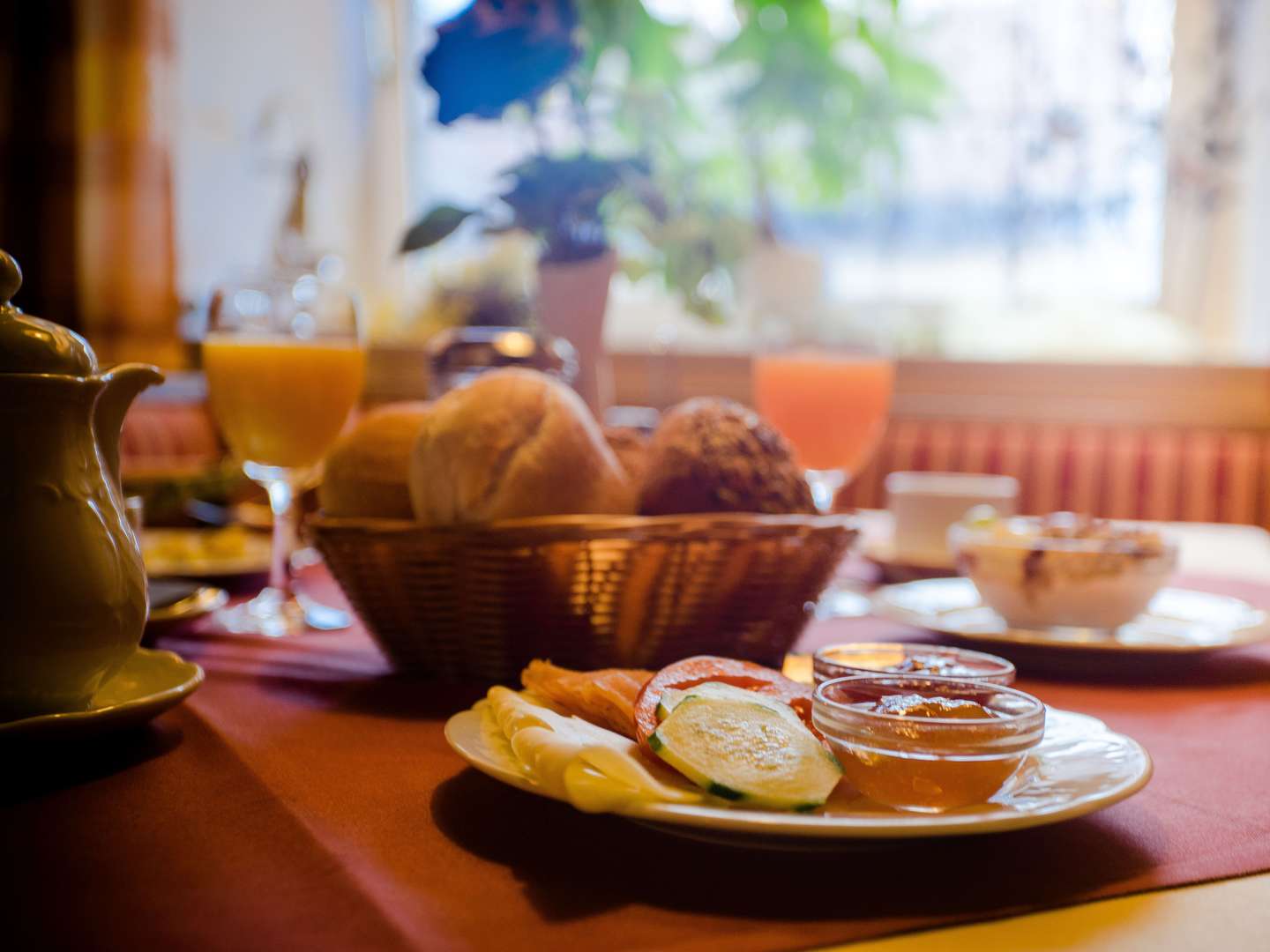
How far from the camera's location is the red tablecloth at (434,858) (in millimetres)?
408

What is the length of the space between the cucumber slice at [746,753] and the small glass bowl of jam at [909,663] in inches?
3.8

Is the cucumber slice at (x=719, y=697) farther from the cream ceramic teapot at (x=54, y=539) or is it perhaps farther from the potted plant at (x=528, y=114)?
the potted plant at (x=528, y=114)

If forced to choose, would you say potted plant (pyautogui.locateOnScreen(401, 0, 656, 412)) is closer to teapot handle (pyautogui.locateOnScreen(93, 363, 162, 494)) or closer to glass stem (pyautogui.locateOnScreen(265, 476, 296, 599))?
glass stem (pyautogui.locateOnScreen(265, 476, 296, 599))

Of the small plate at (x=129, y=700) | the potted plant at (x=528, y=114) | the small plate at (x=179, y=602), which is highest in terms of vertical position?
the potted plant at (x=528, y=114)

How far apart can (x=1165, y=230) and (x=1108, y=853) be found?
299 cm

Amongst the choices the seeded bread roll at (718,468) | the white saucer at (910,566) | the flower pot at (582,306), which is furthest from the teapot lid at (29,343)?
the white saucer at (910,566)

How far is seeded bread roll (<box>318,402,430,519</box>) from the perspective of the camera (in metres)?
0.85

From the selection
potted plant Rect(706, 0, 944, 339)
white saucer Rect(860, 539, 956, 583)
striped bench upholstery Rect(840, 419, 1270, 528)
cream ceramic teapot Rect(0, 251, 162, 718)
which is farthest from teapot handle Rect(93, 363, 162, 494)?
striped bench upholstery Rect(840, 419, 1270, 528)

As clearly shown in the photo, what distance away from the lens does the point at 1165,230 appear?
3.12 meters

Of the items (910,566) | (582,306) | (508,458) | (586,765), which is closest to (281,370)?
(582,306)

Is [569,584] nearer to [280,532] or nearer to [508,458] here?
[508,458]

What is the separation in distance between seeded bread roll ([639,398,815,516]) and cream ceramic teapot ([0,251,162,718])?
1.16 feet

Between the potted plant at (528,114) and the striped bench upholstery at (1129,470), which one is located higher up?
the potted plant at (528,114)

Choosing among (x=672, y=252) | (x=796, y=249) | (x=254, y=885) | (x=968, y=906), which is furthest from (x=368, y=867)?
(x=796, y=249)
